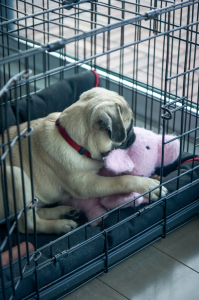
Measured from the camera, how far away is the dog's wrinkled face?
2.66 meters

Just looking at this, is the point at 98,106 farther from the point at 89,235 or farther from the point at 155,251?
the point at 155,251

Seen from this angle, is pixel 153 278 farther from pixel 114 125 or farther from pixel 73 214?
pixel 114 125

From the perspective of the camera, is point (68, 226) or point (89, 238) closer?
point (89, 238)

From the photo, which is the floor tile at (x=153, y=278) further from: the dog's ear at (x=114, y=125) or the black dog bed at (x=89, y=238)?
the dog's ear at (x=114, y=125)

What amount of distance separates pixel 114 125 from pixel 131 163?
1.65 feet

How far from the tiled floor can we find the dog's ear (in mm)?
871

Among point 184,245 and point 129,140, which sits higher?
point 129,140

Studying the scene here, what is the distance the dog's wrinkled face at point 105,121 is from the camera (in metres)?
2.66

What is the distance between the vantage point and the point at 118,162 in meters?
3.02

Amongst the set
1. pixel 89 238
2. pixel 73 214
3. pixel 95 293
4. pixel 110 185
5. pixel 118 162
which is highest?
pixel 118 162

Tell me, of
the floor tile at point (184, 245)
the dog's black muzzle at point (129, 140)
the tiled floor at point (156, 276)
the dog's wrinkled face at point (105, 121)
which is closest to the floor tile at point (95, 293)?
the tiled floor at point (156, 276)

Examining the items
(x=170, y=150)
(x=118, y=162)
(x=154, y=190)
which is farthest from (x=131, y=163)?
(x=170, y=150)

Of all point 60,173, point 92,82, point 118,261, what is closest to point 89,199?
point 60,173

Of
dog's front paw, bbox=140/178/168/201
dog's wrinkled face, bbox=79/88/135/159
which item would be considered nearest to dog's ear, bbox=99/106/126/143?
dog's wrinkled face, bbox=79/88/135/159
